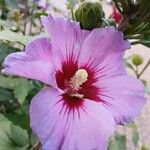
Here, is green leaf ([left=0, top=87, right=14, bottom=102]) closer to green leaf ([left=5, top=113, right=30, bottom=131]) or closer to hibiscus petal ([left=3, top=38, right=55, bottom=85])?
green leaf ([left=5, top=113, right=30, bottom=131])

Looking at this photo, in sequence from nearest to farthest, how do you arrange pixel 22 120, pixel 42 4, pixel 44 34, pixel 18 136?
pixel 44 34
pixel 18 136
pixel 22 120
pixel 42 4

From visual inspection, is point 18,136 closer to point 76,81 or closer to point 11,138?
point 11,138

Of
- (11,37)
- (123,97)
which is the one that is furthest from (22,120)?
(123,97)

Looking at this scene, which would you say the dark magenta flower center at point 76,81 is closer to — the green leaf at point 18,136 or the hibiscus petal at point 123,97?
the hibiscus petal at point 123,97

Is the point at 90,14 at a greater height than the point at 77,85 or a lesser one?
greater

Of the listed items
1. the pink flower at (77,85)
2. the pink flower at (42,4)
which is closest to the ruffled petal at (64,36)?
the pink flower at (77,85)

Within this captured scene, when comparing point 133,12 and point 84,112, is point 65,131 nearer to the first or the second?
point 84,112

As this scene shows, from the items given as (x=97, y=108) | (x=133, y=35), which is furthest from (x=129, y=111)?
(x=133, y=35)
